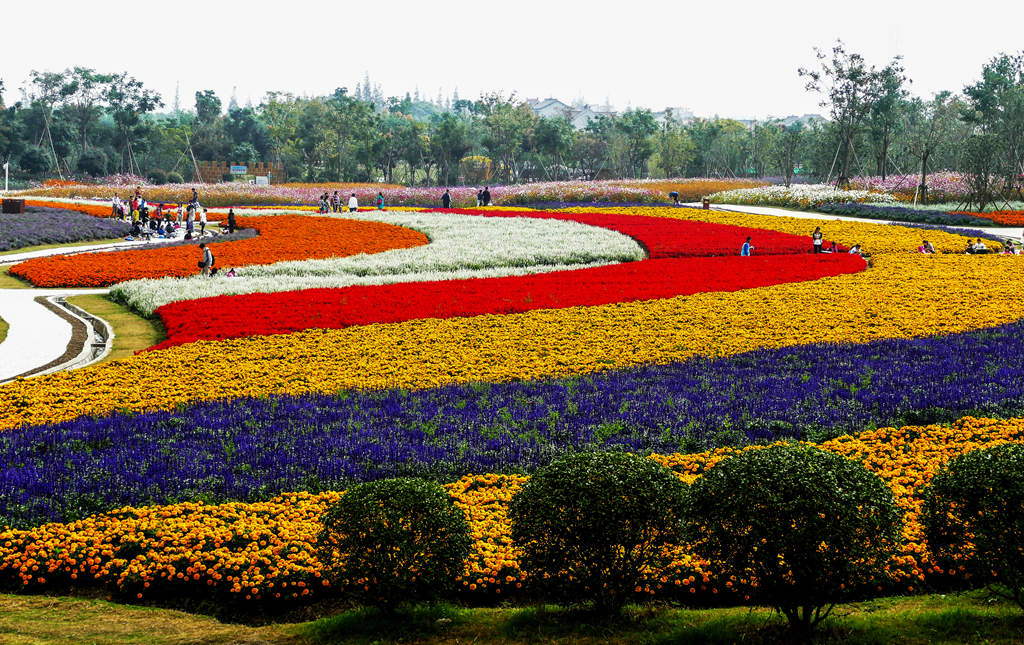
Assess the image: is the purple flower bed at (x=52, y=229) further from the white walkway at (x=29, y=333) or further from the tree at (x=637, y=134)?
the tree at (x=637, y=134)

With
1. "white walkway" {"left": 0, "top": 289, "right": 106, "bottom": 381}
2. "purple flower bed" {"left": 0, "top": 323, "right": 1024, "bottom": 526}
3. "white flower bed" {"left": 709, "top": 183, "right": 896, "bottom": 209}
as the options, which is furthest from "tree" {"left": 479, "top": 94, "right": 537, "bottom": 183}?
"purple flower bed" {"left": 0, "top": 323, "right": 1024, "bottom": 526}

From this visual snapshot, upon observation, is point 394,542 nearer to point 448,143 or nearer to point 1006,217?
point 1006,217

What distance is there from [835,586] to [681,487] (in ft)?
3.92

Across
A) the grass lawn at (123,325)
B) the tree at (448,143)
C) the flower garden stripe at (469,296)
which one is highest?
the tree at (448,143)

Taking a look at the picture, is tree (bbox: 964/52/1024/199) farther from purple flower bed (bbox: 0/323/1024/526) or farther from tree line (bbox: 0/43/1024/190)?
purple flower bed (bbox: 0/323/1024/526)

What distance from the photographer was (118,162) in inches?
3531

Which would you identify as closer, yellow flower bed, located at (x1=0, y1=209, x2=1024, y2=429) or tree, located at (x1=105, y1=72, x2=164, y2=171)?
yellow flower bed, located at (x1=0, y1=209, x2=1024, y2=429)

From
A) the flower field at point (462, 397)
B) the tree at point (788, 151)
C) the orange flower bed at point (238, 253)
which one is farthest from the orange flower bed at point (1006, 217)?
the tree at point (788, 151)

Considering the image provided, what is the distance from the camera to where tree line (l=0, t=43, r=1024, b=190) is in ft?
265

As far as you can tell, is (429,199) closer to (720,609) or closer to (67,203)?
(67,203)

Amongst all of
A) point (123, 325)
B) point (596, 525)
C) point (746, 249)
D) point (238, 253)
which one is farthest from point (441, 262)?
point (596, 525)

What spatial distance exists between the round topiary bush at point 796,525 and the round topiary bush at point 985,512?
1.11 ft

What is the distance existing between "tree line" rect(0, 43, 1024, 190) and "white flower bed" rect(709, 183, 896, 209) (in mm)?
20347

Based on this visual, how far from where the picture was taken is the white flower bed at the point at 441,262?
74.9 feet
